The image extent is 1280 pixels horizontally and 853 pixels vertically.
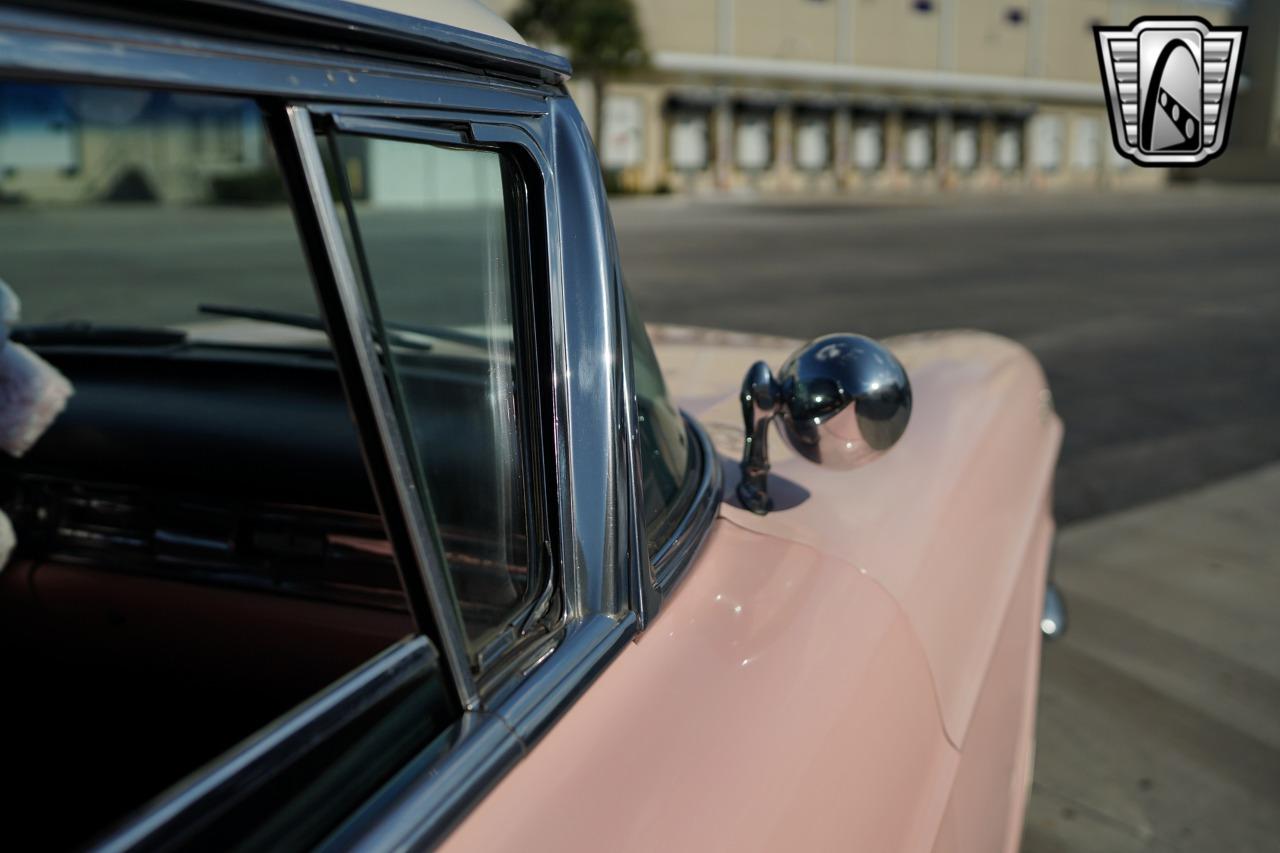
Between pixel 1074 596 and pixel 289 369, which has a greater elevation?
pixel 289 369

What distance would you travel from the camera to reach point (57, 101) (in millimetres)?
1919

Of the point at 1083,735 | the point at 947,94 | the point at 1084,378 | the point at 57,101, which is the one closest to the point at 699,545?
the point at 57,101

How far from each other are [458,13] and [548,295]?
28 cm

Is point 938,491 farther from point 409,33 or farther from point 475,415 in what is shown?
point 409,33

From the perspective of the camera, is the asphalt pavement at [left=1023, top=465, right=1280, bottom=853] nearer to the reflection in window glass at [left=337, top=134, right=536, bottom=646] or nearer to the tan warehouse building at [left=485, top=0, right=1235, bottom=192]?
the reflection in window glass at [left=337, top=134, right=536, bottom=646]

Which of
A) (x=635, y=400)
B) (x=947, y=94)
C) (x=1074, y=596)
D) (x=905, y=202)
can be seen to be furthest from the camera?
(x=947, y=94)

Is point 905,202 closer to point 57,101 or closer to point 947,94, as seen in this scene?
point 947,94

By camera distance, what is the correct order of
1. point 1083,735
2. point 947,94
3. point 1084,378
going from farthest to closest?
point 947,94 → point 1084,378 → point 1083,735

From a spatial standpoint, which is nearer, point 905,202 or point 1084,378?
point 1084,378

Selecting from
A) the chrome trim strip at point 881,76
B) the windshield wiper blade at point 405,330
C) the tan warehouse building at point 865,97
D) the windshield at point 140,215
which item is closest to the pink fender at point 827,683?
the windshield wiper blade at point 405,330

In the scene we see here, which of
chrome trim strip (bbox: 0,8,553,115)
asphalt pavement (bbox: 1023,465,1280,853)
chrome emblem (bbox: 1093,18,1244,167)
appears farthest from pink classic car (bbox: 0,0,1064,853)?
chrome emblem (bbox: 1093,18,1244,167)

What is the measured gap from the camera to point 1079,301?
436 inches

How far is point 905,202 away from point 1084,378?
86.9 ft

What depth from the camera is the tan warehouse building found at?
34969 millimetres
